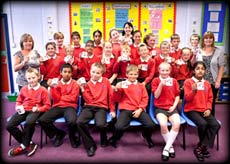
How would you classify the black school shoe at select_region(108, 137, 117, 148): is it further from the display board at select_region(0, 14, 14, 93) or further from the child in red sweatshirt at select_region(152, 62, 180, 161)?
the display board at select_region(0, 14, 14, 93)

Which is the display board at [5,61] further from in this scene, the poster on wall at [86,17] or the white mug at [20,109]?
the white mug at [20,109]

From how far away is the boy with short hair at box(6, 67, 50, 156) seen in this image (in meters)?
3.13

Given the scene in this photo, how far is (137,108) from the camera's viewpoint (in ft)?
10.8

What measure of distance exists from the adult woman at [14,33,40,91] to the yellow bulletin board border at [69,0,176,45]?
69.2 inches

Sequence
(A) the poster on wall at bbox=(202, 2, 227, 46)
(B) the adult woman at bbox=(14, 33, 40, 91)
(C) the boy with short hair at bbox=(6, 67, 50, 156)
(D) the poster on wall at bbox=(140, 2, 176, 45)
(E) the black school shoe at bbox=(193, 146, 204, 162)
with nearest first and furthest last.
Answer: (E) the black school shoe at bbox=(193, 146, 204, 162) < (C) the boy with short hair at bbox=(6, 67, 50, 156) < (B) the adult woman at bbox=(14, 33, 40, 91) < (A) the poster on wall at bbox=(202, 2, 227, 46) < (D) the poster on wall at bbox=(140, 2, 176, 45)

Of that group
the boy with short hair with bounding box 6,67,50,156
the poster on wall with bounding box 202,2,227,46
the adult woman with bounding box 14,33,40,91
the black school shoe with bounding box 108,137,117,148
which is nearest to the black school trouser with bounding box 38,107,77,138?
the boy with short hair with bounding box 6,67,50,156

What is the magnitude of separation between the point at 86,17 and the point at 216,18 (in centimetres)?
266

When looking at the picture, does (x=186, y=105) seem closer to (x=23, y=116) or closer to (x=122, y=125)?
(x=122, y=125)

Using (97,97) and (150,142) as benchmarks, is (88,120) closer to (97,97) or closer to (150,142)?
(97,97)

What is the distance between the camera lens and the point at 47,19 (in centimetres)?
506

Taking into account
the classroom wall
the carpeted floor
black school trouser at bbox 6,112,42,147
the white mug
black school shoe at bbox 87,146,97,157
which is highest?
the classroom wall

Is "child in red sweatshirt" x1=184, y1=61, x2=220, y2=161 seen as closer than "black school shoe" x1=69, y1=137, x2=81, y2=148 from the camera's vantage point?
Yes

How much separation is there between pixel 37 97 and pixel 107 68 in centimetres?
113

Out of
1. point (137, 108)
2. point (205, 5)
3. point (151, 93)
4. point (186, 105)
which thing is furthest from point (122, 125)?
point (205, 5)
